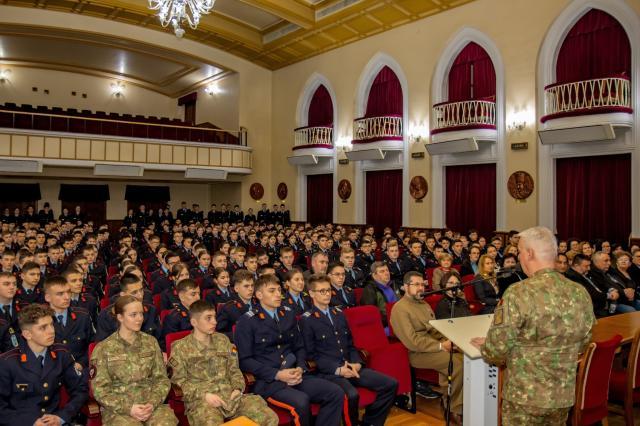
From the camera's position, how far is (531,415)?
2.47 m

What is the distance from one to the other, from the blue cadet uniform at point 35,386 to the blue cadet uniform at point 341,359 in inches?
65.1

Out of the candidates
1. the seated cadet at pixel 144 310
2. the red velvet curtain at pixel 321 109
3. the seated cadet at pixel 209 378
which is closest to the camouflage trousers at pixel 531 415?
the seated cadet at pixel 209 378

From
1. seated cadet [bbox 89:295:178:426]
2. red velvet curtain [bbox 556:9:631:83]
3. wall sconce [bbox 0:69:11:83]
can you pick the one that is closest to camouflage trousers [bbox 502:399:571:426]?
seated cadet [bbox 89:295:178:426]

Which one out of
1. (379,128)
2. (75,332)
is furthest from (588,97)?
(75,332)

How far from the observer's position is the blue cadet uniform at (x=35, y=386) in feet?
9.73

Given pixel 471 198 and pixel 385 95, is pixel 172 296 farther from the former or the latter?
pixel 385 95

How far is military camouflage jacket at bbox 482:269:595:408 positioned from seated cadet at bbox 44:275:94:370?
126 inches

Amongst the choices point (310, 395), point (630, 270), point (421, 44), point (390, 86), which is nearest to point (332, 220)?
point (390, 86)

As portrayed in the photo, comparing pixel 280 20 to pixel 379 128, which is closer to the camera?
pixel 379 128

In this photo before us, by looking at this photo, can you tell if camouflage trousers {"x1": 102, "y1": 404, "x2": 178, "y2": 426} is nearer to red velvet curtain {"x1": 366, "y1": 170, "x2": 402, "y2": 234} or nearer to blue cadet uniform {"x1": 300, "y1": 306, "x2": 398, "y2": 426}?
blue cadet uniform {"x1": 300, "y1": 306, "x2": 398, "y2": 426}

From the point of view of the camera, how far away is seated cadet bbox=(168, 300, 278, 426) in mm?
3168

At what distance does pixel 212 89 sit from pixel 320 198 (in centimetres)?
747

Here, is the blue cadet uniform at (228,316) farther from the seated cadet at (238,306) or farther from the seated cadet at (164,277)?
the seated cadet at (164,277)

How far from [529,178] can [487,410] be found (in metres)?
9.68
